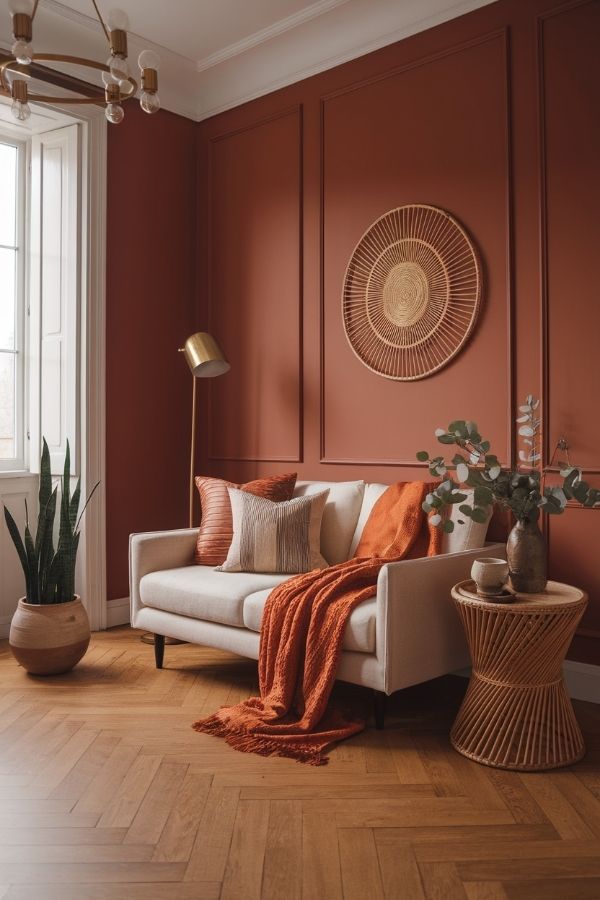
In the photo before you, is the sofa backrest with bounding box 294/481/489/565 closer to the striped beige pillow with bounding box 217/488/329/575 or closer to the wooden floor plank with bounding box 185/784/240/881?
the striped beige pillow with bounding box 217/488/329/575

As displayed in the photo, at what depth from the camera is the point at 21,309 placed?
431 cm

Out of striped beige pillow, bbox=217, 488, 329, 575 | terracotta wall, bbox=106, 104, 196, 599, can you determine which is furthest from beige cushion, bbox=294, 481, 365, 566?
terracotta wall, bbox=106, 104, 196, 599

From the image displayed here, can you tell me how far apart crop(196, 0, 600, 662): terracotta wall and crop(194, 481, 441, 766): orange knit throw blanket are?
0.79 m

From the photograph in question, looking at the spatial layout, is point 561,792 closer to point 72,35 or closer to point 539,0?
point 539,0

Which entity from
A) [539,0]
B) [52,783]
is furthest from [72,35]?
[52,783]

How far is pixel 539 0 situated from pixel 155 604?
9.48ft

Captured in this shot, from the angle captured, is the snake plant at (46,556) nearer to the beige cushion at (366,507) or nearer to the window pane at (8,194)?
the beige cushion at (366,507)

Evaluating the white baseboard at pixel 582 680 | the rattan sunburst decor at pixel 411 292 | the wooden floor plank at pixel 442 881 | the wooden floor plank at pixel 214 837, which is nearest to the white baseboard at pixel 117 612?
the rattan sunburst decor at pixel 411 292

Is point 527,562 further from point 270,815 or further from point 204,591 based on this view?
point 204,591

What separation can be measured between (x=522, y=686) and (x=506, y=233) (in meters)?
1.82

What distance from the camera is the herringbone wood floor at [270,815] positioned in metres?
1.83

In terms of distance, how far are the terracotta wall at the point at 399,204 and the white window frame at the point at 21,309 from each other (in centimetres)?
82

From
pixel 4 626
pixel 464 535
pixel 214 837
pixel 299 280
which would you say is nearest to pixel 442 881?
pixel 214 837

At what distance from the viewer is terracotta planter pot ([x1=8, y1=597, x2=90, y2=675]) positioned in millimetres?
3293
